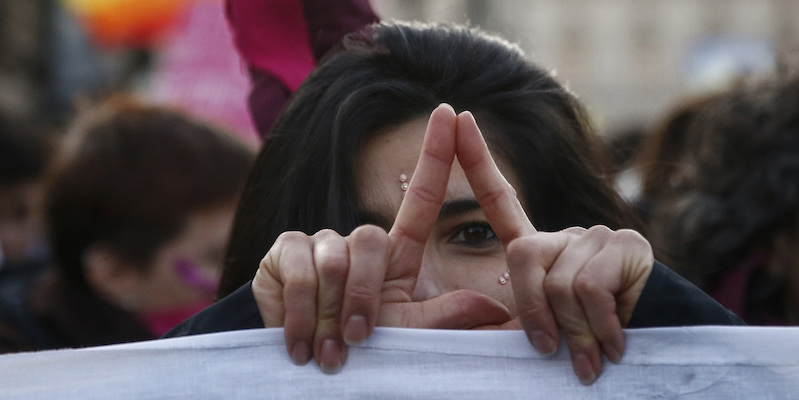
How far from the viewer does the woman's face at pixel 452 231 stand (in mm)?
1442

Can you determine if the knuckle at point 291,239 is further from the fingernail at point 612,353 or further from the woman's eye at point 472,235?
the woman's eye at point 472,235

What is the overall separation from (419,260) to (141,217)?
1919 millimetres

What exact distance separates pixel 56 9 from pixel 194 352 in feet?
38.6

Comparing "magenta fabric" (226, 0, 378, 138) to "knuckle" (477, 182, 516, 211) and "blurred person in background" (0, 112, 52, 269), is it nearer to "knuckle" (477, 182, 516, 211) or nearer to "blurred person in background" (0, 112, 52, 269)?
"knuckle" (477, 182, 516, 211)

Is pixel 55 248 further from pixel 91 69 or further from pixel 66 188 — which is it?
pixel 91 69

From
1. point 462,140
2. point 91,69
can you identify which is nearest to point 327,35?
point 462,140

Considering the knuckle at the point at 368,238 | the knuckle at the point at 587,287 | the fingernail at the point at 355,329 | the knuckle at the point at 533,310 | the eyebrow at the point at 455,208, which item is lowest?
the eyebrow at the point at 455,208

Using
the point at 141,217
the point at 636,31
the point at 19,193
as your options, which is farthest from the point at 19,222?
the point at 636,31

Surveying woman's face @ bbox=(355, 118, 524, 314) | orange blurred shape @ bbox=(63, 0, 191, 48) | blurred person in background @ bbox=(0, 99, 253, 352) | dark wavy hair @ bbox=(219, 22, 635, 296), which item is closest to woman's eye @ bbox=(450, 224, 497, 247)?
woman's face @ bbox=(355, 118, 524, 314)

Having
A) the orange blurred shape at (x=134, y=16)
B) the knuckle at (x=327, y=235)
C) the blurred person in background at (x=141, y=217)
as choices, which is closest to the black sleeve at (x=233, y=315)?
the knuckle at (x=327, y=235)

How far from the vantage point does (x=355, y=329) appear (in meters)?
0.99

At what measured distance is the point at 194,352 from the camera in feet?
3.43

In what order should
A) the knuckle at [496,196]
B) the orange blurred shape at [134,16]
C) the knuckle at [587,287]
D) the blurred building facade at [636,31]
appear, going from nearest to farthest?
the knuckle at [587,287], the knuckle at [496,196], the orange blurred shape at [134,16], the blurred building facade at [636,31]

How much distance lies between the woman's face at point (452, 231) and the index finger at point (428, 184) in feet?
1.14
